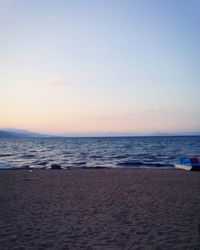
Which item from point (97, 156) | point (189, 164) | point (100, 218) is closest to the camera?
point (100, 218)

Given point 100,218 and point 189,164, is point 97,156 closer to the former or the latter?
point 189,164

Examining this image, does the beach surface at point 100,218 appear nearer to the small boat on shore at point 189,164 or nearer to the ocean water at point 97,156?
the small boat on shore at point 189,164

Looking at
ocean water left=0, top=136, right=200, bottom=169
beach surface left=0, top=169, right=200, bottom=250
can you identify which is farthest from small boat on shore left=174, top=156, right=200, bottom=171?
beach surface left=0, top=169, right=200, bottom=250

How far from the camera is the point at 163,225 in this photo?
25.8 ft

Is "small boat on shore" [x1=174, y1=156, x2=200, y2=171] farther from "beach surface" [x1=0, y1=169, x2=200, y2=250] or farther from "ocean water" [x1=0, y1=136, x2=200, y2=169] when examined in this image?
"beach surface" [x1=0, y1=169, x2=200, y2=250]

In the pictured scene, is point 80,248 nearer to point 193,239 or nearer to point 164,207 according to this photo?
point 193,239

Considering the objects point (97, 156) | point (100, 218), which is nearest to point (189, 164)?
point (100, 218)

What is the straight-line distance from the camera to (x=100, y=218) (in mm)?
8594

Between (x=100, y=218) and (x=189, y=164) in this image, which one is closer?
(x=100, y=218)

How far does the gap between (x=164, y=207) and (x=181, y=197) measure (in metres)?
2.03

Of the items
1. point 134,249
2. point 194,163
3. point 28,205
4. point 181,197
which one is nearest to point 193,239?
point 134,249

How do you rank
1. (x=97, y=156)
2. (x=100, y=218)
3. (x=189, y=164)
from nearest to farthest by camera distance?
1. (x=100, y=218)
2. (x=189, y=164)
3. (x=97, y=156)

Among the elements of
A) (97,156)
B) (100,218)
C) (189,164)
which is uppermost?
(189,164)

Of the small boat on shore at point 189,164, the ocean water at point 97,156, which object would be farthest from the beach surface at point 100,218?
the ocean water at point 97,156
